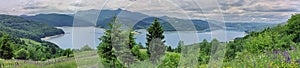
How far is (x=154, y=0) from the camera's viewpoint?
17.2ft

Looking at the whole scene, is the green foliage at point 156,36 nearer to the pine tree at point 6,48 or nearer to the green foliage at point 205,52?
the green foliage at point 205,52

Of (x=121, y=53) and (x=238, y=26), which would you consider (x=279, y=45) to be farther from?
(x=121, y=53)

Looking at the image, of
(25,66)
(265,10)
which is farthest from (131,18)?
(265,10)

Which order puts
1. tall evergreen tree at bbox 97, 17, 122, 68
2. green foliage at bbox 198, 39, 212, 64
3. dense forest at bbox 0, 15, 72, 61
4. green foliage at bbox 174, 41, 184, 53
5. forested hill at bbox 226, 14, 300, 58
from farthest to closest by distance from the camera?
dense forest at bbox 0, 15, 72, 61 < forested hill at bbox 226, 14, 300, 58 < green foliage at bbox 198, 39, 212, 64 < tall evergreen tree at bbox 97, 17, 122, 68 < green foliage at bbox 174, 41, 184, 53

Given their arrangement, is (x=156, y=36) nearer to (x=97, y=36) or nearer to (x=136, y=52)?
(x=136, y=52)

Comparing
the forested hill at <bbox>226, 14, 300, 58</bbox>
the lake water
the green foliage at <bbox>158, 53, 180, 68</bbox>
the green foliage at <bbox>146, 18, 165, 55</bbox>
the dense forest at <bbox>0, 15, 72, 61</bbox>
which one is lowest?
the dense forest at <bbox>0, 15, 72, 61</bbox>

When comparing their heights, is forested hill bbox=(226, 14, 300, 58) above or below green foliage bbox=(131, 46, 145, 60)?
below

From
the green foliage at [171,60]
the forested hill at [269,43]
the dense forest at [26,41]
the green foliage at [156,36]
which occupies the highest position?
the green foliage at [156,36]

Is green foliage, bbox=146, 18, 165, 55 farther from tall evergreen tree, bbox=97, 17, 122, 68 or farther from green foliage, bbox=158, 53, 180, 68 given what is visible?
tall evergreen tree, bbox=97, 17, 122, 68

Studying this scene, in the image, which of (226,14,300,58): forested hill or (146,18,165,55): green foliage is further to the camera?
(226,14,300,58): forested hill

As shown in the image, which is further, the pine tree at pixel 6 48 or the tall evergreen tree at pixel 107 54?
the pine tree at pixel 6 48

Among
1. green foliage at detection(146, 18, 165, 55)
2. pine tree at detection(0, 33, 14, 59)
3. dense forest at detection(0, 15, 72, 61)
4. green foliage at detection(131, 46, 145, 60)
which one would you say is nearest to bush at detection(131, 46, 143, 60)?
green foliage at detection(131, 46, 145, 60)

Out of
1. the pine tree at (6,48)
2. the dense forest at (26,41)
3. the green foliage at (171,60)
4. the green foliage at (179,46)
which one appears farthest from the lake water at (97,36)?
the pine tree at (6,48)

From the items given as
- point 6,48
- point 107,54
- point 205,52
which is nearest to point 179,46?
point 205,52
